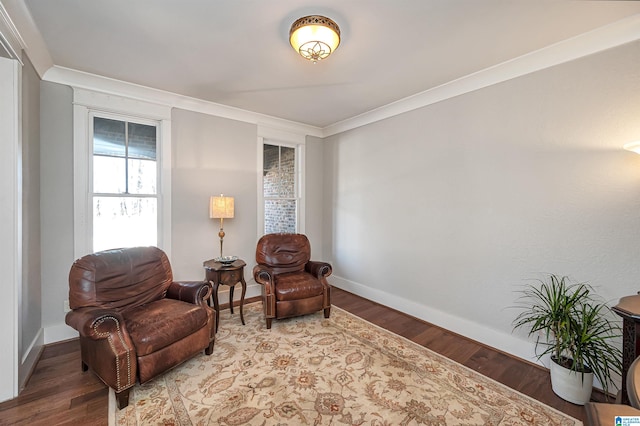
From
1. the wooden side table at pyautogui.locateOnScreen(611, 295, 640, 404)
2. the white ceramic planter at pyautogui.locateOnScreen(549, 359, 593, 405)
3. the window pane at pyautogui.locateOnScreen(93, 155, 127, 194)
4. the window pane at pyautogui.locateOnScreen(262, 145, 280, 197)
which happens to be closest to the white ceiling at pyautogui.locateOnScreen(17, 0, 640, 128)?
the window pane at pyautogui.locateOnScreen(93, 155, 127, 194)

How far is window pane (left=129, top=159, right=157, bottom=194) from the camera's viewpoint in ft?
10.3

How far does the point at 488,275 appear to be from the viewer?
8.86 ft

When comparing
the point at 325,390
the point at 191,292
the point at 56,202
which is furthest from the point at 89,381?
the point at 325,390

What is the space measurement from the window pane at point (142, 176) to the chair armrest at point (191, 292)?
132 cm

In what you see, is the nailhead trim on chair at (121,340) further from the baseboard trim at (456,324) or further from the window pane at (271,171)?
the baseboard trim at (456,324)

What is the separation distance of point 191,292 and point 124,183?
1.60 meters

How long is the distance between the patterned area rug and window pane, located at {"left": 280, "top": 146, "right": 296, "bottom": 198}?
7.56 ft

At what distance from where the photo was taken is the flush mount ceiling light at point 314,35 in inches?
73.3

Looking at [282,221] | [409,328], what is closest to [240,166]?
[282,221]

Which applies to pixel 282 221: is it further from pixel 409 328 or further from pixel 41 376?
pixel 41 376

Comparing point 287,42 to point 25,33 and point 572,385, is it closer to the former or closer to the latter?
point 25,33

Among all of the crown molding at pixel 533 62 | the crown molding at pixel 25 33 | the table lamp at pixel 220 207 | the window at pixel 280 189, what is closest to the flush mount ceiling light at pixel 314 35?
the crown molding at pixel 533 62

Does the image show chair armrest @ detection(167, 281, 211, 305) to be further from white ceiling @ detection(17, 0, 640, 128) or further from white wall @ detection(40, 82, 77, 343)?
white ceiling @ detection(17, 0, 640, 128)

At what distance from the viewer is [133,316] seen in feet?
7.12
